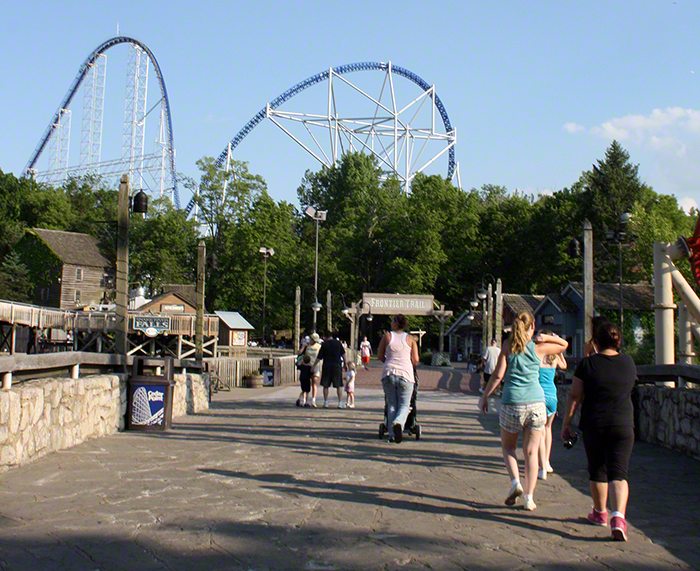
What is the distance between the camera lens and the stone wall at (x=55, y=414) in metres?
6.51

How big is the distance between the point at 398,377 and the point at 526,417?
348 cm

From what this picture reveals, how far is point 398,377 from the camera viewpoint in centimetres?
900

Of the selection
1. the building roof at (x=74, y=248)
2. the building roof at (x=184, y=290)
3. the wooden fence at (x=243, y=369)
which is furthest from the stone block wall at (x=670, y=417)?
the building roof at (x=74, y=248)

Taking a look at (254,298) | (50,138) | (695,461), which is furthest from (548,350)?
(50,138)

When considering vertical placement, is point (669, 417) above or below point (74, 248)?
below

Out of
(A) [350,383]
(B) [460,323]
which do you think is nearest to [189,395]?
(A) [350,383]

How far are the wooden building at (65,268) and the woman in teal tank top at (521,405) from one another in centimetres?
6035

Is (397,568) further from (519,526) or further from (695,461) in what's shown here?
(695,461)

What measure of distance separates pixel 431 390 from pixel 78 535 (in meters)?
21.8

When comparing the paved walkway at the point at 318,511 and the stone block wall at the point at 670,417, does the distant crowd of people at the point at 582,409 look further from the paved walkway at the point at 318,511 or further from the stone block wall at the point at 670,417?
the stone block wall at the point at 670,417

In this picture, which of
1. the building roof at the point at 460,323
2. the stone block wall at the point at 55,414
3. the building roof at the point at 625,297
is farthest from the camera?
the building roof at the point at 460,323

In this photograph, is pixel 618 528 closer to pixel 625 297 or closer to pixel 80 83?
pixel 625 297

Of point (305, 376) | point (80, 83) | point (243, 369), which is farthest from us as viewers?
point (80, 83)

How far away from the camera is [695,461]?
7949mm
